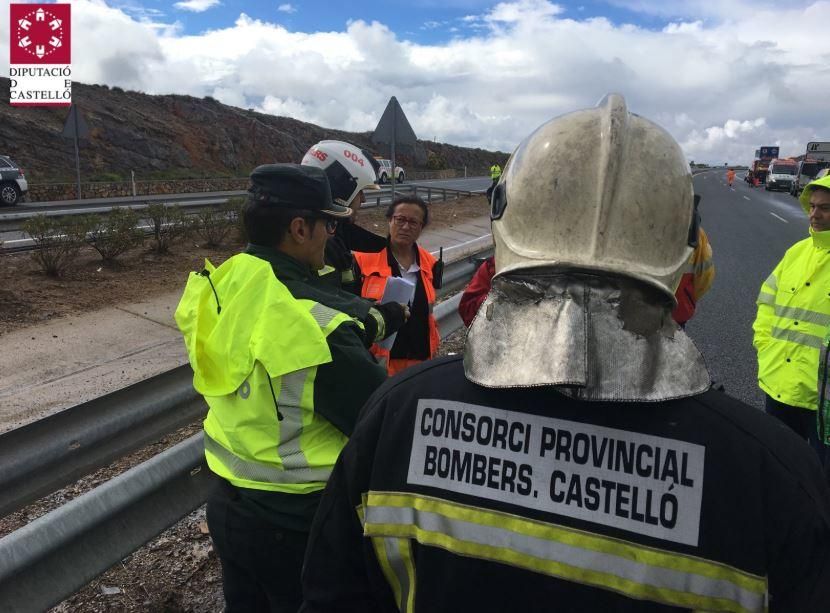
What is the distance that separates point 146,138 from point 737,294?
42.7 metres

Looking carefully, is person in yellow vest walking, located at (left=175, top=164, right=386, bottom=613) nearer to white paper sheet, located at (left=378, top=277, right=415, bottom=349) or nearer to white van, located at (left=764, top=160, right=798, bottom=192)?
white paper sheet, located at (left=378, top=277, right=415, bottom=349)

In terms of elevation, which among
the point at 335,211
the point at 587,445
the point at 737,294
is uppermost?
the point at 335,211

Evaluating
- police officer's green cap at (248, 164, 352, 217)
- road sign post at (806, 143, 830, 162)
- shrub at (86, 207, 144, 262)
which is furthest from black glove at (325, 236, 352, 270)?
road sign post at (806, 143, 830, 162)

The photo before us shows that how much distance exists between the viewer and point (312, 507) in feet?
6.16

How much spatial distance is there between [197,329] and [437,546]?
122 cm

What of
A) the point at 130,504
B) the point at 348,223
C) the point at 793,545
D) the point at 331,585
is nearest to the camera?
the point at 793,545

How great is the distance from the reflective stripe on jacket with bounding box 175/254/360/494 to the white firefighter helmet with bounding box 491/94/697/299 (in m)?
0.81

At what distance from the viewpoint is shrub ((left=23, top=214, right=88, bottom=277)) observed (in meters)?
9.16

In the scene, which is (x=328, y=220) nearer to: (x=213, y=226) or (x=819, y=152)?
(x=213, y=226)

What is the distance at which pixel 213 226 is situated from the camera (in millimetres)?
12211

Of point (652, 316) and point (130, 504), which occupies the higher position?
point (652, 316)

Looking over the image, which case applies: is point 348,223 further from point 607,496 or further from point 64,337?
point 64,337

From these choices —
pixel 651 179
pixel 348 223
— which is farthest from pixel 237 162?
pixel 651 179

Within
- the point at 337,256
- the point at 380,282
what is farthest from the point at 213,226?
the point at 337,256
